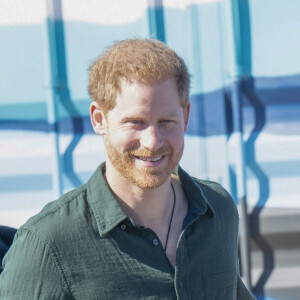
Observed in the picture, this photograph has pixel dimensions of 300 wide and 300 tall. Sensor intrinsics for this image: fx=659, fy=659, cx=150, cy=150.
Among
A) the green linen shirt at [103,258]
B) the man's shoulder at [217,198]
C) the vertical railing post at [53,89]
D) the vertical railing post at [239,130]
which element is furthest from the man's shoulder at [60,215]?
the vertical railing post at [239,130]

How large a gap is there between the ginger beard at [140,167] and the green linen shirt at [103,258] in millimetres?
91

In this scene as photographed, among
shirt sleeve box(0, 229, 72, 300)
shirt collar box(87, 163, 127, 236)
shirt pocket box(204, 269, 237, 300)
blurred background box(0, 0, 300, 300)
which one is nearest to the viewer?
shirt sleeve box(0, 229, 72, 300)

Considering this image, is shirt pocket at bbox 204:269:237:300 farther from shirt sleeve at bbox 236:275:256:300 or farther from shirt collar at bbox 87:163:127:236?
shirt collar at bbox 87:163:127:236

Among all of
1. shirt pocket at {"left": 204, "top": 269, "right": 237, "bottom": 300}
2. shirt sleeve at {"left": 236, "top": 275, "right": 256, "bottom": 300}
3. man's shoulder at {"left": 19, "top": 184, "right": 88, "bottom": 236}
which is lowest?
shirt sleeve at {"left": 236, "top": 275, "right": 256, "bottom": 300}

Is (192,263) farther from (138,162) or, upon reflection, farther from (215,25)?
(215,25)

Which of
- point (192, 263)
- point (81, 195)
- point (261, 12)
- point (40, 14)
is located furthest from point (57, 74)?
point (192, 263)

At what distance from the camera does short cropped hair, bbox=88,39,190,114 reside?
5.36ft

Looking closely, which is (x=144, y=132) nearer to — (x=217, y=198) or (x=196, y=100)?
(x=217, y=198)

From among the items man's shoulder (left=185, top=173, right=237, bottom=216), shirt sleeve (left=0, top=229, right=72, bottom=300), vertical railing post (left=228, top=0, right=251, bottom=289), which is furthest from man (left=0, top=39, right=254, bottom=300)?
vertical railing post (left=228, top=0, right=251, bottom=289)

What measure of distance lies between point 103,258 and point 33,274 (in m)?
0.18

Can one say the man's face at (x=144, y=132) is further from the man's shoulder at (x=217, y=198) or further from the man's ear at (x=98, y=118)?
the man's shoulder at (x=217, y=198)

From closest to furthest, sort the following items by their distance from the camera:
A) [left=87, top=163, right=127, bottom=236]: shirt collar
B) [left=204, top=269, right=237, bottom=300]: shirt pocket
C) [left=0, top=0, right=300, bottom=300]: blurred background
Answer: [left=87, top=163, right=127, bottom=236]: shirt collar < [left=204, top=269, right=237, bottom=300]: shirt pocket < [left=0, top=0, right=300, bottom=300]: blurred background

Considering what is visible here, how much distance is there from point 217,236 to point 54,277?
509 mm

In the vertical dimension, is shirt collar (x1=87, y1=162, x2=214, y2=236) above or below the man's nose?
below
